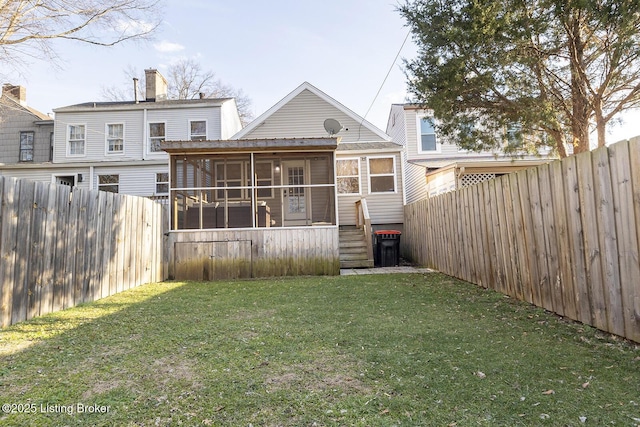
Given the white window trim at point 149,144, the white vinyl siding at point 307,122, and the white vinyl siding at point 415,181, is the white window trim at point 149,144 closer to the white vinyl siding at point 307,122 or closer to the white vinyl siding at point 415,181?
the white vinyl siding at point 307,122

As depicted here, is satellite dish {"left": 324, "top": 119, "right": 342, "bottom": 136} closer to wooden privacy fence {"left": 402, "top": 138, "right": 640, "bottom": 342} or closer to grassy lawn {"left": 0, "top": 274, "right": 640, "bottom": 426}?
wooden privacy fence {"left": 402, "top": 138, "right": 640, "bottom": 342}

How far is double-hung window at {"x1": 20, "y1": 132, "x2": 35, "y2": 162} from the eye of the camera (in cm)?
1817

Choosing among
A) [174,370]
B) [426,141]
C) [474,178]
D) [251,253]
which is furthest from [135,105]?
[174,370]

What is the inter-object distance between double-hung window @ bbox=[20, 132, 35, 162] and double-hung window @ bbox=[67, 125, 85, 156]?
4534mm

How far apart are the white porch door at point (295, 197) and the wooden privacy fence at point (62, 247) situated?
5131 mm

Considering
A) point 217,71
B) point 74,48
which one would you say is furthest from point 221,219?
point 217,71

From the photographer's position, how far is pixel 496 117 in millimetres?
7086

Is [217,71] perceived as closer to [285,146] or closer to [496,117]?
[285,146]

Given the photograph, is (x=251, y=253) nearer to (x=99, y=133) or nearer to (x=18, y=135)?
(x=99, y=133)

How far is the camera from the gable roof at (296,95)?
12.9m

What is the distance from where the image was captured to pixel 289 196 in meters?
12.1

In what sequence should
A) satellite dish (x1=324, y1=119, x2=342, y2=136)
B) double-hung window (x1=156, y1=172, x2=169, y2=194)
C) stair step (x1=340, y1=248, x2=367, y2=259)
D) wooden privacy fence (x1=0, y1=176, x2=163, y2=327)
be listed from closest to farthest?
wooden privacy fence (x1=0, y1=176, x2=163, y2=327) → stair step (x1=340, y1=248, x2=367, y2=259) → satellite dish (x1=324, y1=119, x2=342, y2=136) → double-hung window (x1=156, y1=172, x2=169, y2=194)

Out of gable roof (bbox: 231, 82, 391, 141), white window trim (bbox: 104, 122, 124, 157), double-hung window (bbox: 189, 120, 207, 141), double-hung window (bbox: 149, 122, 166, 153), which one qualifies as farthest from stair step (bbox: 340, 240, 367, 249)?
white window trim (bbox: 104, 122, 124, 157)

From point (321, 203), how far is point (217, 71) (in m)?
18.7
